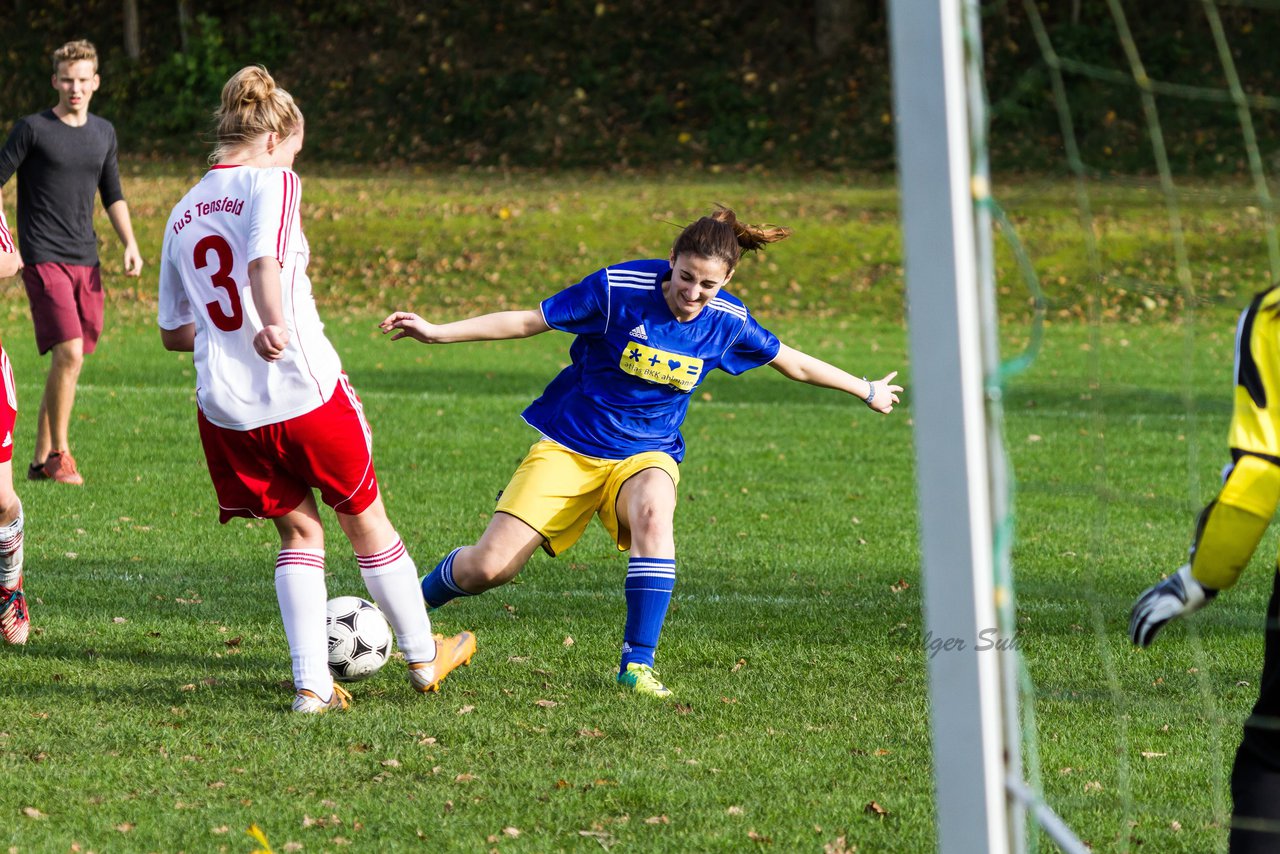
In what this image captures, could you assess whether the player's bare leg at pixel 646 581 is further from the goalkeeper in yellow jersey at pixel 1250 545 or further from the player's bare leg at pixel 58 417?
the player's bare leg at pixel 58 417

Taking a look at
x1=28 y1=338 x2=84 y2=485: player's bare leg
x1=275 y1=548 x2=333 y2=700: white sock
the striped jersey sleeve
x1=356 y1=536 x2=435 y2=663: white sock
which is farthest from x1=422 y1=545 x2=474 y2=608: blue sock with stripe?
x1=28 y1=338 x2=84 y2=485: player's bare leg

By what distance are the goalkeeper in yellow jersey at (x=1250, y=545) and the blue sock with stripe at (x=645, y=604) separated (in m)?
2.24

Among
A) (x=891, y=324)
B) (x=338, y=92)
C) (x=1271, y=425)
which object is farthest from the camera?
(x=338, y=92)

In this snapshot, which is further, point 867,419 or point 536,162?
point 536,162

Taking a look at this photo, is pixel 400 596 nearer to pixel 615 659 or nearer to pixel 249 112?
pixel 615 659

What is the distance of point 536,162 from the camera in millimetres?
26031

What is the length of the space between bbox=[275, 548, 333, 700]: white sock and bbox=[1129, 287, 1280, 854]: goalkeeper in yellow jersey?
2.60m

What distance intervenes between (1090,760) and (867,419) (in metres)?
7.56

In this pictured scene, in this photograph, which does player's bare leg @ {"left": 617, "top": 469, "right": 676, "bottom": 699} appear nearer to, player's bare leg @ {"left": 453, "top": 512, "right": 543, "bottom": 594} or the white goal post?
player's bare leg @ {"left": 453, "top": 512, "right": 543, "bottom": 594}

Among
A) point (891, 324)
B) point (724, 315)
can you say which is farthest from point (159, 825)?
point (891, 324)

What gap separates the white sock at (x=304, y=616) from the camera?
455cm

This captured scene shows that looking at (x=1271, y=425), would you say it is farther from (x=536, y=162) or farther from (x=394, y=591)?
(x=536, y=162)

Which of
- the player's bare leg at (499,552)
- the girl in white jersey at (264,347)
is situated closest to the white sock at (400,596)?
the girl in white jersey at (264,347)

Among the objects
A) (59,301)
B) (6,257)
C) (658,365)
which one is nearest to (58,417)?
(59,301)
